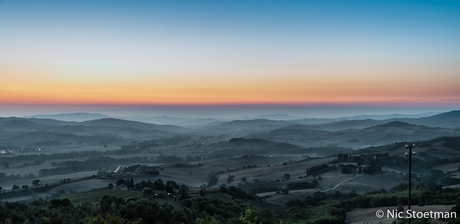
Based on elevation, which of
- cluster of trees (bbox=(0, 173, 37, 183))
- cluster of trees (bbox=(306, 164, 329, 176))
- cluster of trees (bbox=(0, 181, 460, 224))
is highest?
cluster of trees (bbox=(0, 181, 460, 224))

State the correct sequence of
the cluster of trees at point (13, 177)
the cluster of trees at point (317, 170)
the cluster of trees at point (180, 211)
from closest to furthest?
the cluster of trees at point (180, 211) < the cluster of trees at point (317, 170) < the cluster of trees at point (13, 177)

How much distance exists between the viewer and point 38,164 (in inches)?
7426

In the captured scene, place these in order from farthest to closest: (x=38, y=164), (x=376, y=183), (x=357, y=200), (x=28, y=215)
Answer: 1. (x=38, y=164)
2. (x=376, y=183)
3. (x=357, y=200)
4. (x=28, y=215)

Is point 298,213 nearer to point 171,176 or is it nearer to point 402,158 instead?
point 171,176

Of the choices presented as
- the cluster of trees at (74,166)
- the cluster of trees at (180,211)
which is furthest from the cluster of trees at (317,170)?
the cluster of trees at (74,166)

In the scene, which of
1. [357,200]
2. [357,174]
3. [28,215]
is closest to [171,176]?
[357,174]

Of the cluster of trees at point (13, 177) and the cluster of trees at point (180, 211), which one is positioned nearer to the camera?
the cluster of trees at point (180, 211)

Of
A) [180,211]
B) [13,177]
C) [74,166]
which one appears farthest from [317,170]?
[13,177]

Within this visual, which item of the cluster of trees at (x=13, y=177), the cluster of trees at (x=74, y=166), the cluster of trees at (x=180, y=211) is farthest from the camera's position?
the cluster of trees at (x=74, y=166)

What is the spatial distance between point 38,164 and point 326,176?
16889cm

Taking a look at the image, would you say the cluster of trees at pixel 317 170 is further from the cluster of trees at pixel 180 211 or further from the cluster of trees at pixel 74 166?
the cluster of trees at pixel 74 166

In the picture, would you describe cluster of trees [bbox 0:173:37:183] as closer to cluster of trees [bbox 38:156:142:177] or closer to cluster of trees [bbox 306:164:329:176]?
cluster of trees [bbox 38:156:142:177]

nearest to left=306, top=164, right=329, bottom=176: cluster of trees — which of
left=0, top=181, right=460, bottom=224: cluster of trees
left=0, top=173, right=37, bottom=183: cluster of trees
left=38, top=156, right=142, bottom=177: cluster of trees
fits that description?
left=0, top=181, right=460, bottom=224: cluster of trees

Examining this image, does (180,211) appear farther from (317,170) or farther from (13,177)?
(13,177)
